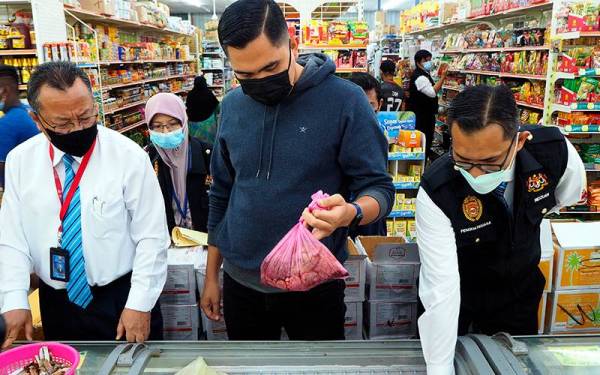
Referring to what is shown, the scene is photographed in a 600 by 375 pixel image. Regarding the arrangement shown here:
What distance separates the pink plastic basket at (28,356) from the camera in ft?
4.17

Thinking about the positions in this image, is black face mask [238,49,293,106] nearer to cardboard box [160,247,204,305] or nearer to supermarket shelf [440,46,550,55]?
cardboard box [160,247,204,305]

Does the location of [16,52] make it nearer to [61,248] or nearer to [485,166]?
[61,248]

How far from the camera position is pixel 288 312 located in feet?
5.71

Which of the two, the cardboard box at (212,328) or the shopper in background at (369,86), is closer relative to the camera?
the cardboard box at (212,328)

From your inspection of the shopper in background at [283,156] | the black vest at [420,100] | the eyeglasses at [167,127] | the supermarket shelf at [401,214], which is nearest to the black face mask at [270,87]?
the shopper in background at [283,156]

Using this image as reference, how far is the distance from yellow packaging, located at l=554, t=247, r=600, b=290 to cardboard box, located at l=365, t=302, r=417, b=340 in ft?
2.33

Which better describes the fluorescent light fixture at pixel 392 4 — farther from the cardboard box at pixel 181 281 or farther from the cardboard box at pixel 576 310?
the cardboard box at pixel 181 281

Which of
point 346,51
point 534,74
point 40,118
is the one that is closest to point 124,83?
point 346,51

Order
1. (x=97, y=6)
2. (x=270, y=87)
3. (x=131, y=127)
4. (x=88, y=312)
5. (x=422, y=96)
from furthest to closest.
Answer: (x=131, y=127), (x=422, y=96), (x=97, y=6), (x=88, y=312), (x=270, y=87)

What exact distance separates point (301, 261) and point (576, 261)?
1686mm

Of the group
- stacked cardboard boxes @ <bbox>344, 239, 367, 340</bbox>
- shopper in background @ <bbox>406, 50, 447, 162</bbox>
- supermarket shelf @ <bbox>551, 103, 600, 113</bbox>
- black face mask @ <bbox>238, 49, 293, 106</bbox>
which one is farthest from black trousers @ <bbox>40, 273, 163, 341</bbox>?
shopper in background @ <bbox>406, 50, 447, 162</bbox>

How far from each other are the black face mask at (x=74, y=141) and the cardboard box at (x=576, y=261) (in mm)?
2141

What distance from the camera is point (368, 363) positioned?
1.41 m

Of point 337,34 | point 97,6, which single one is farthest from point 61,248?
point 97,6
